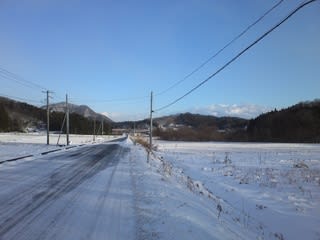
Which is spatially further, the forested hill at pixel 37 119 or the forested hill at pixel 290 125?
the forested hill at pixel 37 119

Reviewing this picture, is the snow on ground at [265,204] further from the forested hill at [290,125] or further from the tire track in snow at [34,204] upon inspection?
the forested hill at [290,125]

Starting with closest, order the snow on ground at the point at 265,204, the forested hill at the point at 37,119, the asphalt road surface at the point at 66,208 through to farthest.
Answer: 1. the asphalt road surface at the point at 66,208
2. the snow on ground at the point at 265,204
3. the forested hill at the point at 37,119

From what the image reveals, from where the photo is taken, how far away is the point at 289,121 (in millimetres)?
149375

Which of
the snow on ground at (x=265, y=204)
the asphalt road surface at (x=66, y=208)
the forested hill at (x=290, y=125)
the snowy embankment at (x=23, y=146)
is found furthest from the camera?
the forested hill at (x=290, y=125)

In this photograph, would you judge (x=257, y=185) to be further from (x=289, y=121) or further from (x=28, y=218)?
(x=289, y=121)

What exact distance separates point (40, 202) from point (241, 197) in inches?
333

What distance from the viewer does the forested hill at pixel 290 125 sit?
140500mm

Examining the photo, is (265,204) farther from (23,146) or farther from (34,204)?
(23,146)

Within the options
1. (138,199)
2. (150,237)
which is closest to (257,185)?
(138,199)

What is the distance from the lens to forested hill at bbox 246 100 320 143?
461 ft

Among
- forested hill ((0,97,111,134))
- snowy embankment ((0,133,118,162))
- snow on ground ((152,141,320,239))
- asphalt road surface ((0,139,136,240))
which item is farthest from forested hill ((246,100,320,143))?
asphalt road surface ((0,139,136,240))

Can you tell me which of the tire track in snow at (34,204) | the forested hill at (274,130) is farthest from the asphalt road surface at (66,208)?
the forested hill at (274,130)

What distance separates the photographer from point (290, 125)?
14812 centimetres

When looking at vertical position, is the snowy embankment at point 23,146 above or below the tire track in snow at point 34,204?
above
